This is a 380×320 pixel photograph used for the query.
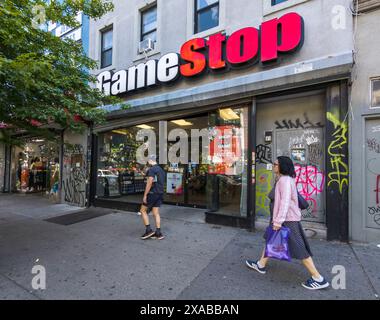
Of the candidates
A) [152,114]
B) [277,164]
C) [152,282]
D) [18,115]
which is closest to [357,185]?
[277,164]

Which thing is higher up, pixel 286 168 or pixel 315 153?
pixel 315 153

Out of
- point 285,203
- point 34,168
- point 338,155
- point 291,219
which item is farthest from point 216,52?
point 34,168

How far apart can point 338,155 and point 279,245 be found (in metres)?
2.77

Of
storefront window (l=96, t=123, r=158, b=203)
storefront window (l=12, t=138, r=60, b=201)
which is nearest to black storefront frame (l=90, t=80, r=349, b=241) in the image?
storefront window (l=96, t=123, r=158, b=203)

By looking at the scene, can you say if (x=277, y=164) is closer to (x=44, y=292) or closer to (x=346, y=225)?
(x=346, y=225)

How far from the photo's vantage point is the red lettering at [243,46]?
614 cm

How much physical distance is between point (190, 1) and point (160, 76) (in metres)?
2.29

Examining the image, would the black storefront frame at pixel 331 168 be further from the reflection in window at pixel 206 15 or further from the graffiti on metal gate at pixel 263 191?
the reflection in window at pixel 206 15

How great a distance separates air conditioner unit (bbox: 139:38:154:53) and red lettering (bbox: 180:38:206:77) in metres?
A: 1.48

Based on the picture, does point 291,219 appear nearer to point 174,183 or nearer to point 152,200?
point 152,200

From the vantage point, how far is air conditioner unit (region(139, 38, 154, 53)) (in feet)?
26.9

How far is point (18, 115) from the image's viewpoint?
14.1 feet

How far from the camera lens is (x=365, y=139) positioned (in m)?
5.11

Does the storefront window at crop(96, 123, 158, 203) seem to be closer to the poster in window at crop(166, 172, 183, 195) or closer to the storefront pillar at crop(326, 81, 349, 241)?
the poster in window at crop(166, 172, 183, 195)
